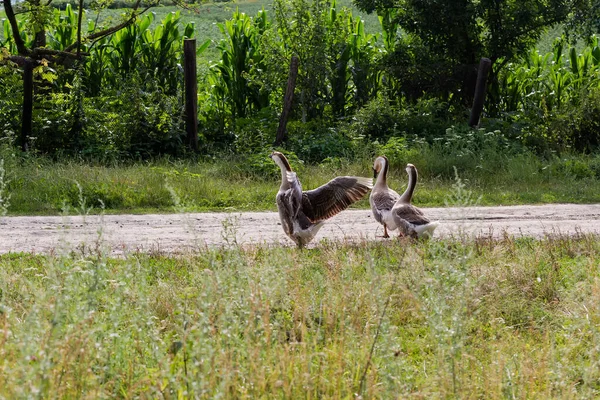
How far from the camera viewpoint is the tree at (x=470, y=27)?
2042 cm

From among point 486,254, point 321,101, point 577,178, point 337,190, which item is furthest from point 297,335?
point 321,101

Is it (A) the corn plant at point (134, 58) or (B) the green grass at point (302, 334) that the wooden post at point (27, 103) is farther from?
(B) the green grass at point (302, 334)

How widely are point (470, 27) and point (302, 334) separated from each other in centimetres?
1667

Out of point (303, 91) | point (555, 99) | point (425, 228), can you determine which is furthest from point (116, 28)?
point (425, 228)

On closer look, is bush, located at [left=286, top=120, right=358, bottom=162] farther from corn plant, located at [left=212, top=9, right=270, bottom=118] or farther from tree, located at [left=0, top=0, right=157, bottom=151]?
tree, located at [left=0, top=0, right=157, bottom=151]

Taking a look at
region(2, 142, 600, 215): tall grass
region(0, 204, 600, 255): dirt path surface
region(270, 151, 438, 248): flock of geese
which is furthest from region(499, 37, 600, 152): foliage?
region(270, 151, 438, 248): flock of geese

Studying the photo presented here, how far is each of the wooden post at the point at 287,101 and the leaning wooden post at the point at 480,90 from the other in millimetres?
3951

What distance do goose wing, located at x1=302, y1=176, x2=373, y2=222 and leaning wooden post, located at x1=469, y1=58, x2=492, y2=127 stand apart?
9735 mm

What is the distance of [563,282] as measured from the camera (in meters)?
8.17

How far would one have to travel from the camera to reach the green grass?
15.3ft

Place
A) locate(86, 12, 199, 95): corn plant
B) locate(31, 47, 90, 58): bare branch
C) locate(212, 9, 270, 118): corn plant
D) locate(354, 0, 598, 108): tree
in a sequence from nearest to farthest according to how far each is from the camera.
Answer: locate(31, 47, 90, 58): bare branch → locate(354, 0, 598, 108): tree → locate(86, 12, 199, 95): corn plant → locate(212, 9, 270, 118): corn plant

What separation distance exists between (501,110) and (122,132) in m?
8.95

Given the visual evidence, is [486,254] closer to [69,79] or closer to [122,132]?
[122,132]

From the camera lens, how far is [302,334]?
551cm
